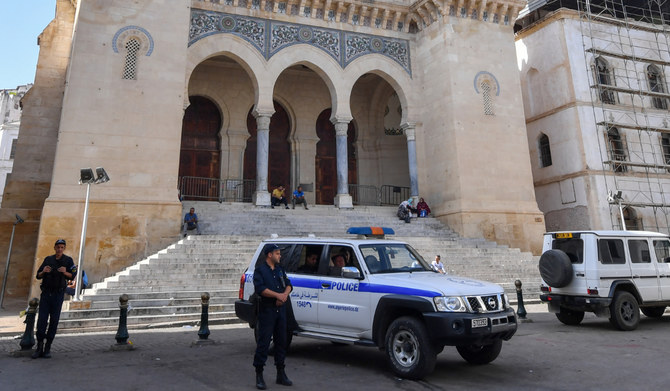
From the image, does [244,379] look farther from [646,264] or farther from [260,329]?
[646,264]

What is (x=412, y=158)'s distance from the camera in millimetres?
17562

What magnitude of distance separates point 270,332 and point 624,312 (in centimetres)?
649

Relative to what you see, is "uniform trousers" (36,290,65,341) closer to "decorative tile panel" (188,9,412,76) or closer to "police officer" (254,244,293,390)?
"police officer" (254,244,293,390)

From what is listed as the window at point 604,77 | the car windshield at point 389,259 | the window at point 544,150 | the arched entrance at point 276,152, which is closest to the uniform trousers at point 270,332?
the car windshield at point 389,259

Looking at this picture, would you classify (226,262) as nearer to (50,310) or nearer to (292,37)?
(50,310)

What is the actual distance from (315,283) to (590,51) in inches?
772

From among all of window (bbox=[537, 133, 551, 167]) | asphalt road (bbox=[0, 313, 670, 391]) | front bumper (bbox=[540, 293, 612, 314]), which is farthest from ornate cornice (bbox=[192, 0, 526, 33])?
asphalt road (bbox=[0, 313, 670, 391])

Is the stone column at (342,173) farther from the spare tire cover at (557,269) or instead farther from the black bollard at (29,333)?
the black bollard at (29,333)

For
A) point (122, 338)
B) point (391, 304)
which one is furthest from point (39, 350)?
point (391, 304)

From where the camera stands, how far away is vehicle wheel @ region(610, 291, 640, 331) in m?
7.51

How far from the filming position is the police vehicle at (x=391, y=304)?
14.9 ft

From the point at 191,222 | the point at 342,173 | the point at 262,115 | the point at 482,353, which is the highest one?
the point at 262,115

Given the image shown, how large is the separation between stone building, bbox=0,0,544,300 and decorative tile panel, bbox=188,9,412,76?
0.05m

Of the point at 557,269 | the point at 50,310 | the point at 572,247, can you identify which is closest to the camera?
the point at 50,310
